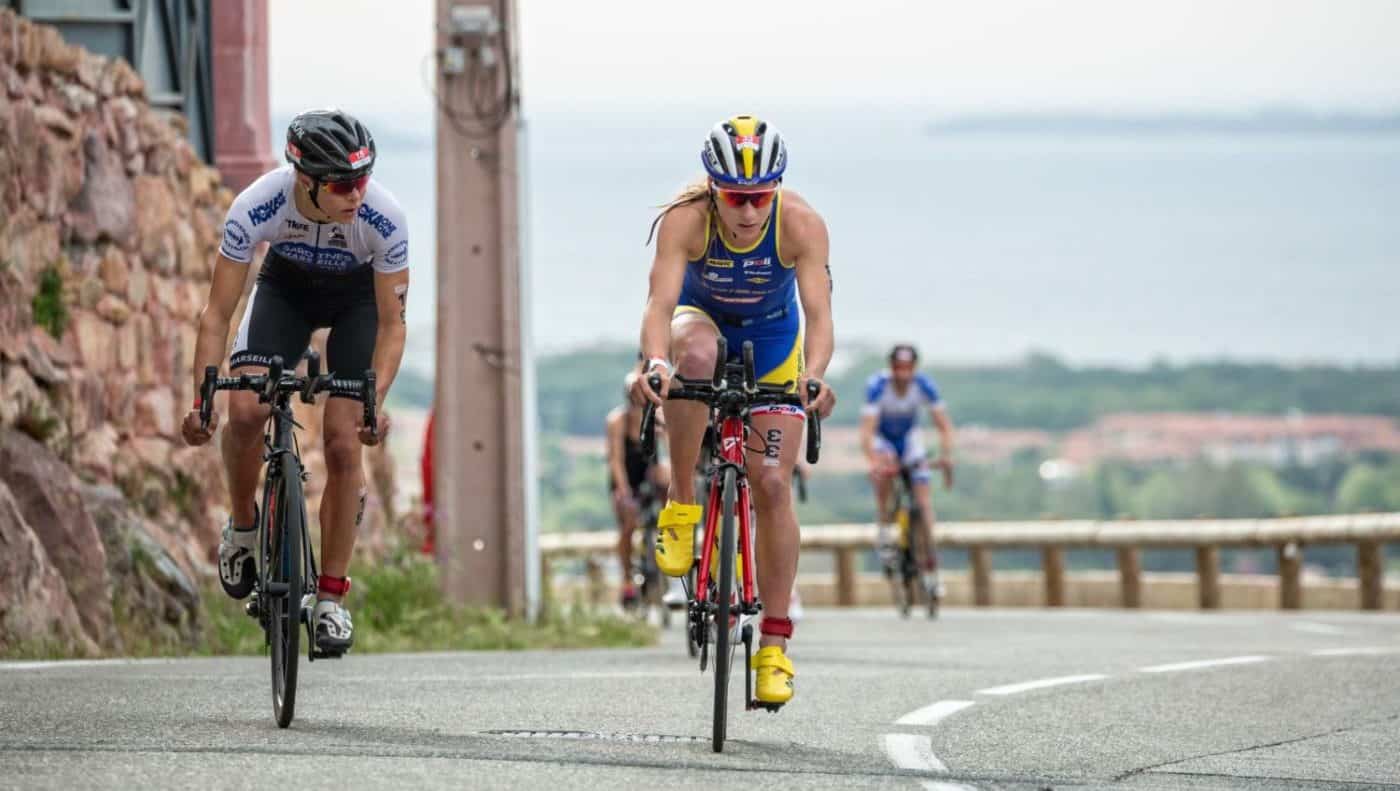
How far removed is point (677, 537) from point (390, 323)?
50.1 inches

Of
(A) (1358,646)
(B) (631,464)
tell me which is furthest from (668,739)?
(B) (631,464)

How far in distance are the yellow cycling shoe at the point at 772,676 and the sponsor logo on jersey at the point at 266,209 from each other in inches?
89.1

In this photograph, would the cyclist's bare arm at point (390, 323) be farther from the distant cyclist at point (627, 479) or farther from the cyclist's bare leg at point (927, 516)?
the cyclist's bare leg at point (927, 516)

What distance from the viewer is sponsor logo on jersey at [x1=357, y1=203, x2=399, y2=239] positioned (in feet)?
29.9

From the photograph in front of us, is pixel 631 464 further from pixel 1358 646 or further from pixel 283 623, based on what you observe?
pixel 283 623

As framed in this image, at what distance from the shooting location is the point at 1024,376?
335 ft

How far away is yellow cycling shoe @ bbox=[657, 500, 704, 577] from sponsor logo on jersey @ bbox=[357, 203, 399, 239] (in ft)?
4.49

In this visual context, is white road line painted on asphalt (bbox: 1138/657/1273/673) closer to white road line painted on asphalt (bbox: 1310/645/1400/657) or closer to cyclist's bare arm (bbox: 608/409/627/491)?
white road line painted on asphalt (bbox: 1310/645/1400/657)

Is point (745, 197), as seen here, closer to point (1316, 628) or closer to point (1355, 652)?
point (1355, 652)

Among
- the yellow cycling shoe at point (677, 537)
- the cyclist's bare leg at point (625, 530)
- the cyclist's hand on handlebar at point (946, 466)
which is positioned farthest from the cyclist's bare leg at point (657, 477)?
the yellow cycling shoe at point (677, 537)

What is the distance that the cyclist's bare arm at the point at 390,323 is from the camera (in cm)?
925

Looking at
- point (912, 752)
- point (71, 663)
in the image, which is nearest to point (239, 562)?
point (912, 752)

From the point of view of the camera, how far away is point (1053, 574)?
95.2 ft

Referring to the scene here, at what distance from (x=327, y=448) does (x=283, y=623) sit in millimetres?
741
